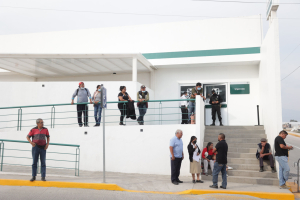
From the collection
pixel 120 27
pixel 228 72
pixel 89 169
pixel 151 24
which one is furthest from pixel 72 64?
pixel 228 72

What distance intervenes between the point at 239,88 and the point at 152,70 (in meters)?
4.48

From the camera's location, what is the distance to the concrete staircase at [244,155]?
28.9 feet

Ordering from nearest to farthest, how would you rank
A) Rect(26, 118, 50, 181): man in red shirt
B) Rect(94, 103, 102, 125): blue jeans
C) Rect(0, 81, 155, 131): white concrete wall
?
Rect(26, 118, 50, 181): man in red shirt → Rect(94, 103, 102, 125): blue jeans → Rect(0, 81, 155, 131): white concrete wall

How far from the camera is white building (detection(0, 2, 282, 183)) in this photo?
1017cm

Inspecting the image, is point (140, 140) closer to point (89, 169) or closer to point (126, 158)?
point (126, 158)

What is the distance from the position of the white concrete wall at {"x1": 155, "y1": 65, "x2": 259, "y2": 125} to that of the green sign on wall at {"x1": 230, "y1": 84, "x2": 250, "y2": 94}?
0.15 meters

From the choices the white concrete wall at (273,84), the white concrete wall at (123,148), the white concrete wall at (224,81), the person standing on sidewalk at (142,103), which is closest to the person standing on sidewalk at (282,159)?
the white concrete wall at (273,84)

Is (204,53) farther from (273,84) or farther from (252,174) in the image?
(252,174)

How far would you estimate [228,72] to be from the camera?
1418 centimetres

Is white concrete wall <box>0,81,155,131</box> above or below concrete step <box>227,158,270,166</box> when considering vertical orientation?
above

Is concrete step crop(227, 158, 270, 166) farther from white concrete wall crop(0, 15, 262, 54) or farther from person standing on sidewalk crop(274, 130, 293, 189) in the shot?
white concrete wall crop(0, 15, 262, 54)

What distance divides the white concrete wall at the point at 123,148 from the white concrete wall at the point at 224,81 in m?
4.29

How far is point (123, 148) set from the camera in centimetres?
1015

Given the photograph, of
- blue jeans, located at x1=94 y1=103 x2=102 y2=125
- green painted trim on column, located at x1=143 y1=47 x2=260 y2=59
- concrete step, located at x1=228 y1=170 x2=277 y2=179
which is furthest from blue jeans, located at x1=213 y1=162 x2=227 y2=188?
green painted trim on column, located at x1=143 y1=47 x2=260 y2=59
